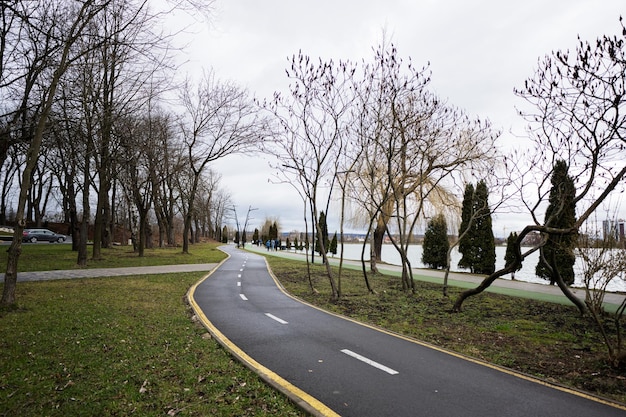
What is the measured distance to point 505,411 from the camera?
14.5 feet

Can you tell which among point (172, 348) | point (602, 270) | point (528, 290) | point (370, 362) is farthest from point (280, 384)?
point (528, 290)

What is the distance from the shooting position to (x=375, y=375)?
5.48 m

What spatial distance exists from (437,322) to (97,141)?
19.1 metres

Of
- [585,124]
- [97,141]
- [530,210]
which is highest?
[97,141]

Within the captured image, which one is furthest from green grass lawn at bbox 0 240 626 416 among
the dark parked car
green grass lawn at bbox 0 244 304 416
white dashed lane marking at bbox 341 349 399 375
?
the dark parked car

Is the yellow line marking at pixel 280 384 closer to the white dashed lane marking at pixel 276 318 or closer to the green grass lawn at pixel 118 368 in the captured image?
the green grass lawn at pixel 118 368

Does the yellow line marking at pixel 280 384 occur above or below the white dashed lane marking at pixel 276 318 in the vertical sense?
above

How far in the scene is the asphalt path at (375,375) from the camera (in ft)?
14.7

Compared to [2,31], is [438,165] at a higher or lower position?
lower

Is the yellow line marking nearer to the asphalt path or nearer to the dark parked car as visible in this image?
the asphalt path

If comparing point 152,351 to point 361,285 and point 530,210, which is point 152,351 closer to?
point 530,210

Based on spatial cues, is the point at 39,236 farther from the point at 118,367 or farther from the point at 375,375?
the point at 375,375

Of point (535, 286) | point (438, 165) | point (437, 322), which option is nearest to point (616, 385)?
point (437, 322)

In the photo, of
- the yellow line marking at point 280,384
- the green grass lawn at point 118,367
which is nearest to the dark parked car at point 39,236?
the green grass lawn at point 118,367
